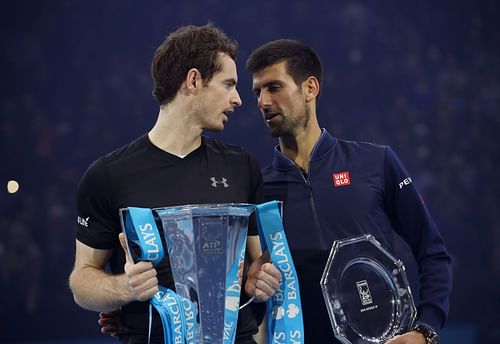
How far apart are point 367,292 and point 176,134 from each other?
61 centimetres

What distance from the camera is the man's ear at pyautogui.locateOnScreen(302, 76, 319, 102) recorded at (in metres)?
2.37

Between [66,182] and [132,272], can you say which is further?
[66,182]

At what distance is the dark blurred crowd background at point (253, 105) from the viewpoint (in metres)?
5.51

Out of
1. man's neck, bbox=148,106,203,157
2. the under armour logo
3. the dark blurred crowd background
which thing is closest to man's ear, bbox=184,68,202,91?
man's neck, bbox=148,106,203,157

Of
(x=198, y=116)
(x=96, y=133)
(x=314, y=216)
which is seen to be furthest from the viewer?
(x=96, y=133)

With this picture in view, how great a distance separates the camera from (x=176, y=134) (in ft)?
6.13

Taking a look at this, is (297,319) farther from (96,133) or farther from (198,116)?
(96,133)

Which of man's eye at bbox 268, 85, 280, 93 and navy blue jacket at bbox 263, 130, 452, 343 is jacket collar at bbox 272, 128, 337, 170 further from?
man's eye at bbox 268, 85, 280, 93

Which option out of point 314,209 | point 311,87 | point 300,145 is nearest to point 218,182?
point 314,209

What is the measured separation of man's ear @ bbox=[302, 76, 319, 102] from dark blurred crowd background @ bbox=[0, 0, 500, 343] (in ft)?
11.2

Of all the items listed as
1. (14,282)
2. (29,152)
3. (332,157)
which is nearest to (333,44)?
(29,152)

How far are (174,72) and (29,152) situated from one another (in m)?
4.11

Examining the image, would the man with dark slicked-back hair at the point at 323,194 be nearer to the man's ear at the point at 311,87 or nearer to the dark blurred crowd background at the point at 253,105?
the man's ear at the point at 311,87

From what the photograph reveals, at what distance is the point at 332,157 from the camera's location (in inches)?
88.3
